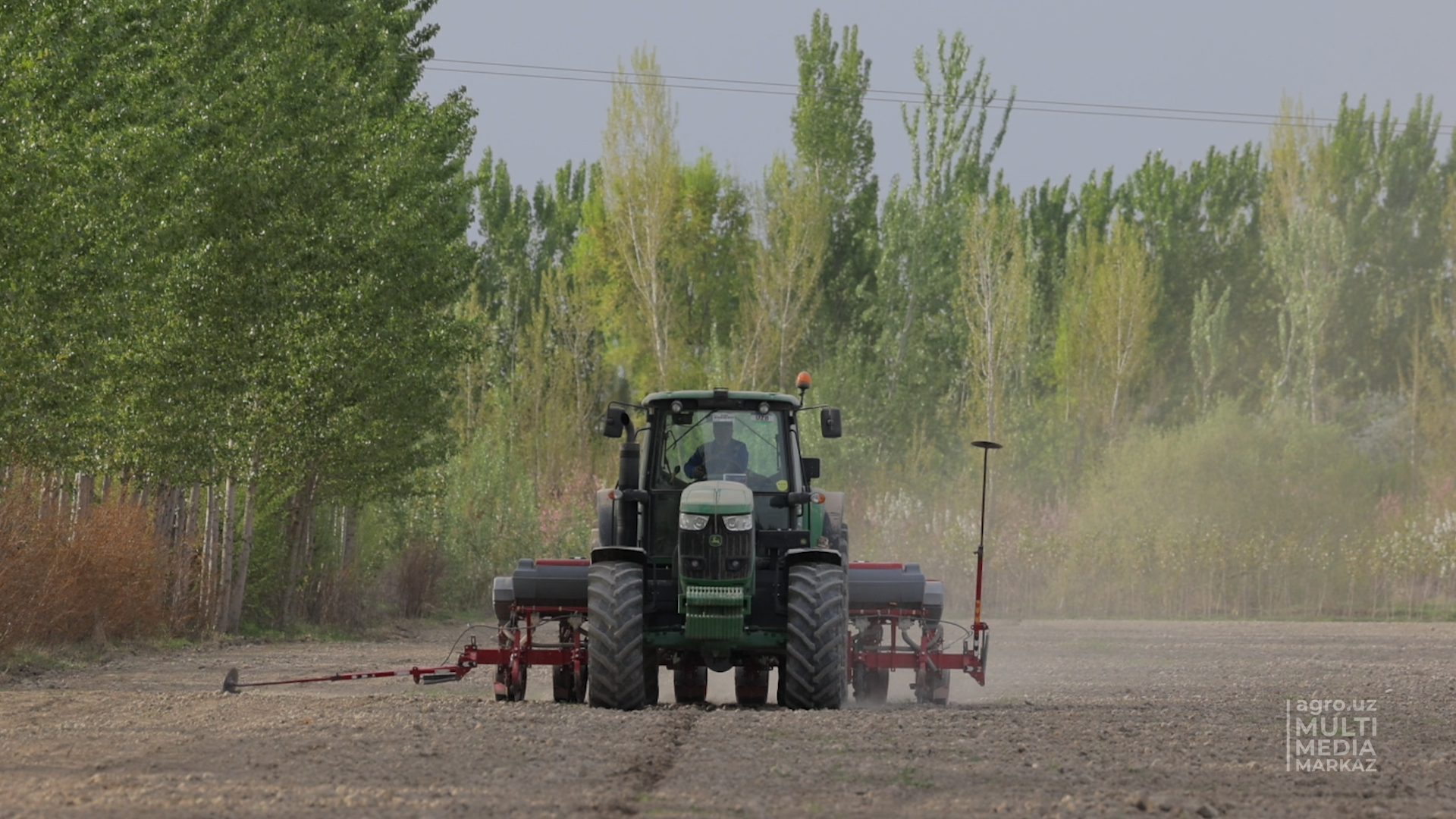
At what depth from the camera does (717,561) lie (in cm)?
1352

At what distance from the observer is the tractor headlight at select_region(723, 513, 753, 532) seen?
13508 mm

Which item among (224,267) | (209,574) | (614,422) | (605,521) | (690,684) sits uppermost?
(224,267)

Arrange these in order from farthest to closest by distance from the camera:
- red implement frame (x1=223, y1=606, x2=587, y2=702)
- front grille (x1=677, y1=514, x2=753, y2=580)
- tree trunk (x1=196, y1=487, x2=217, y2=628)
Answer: tree trunk (x1=196, y1=487, x2=217, y2=628) < red implement frame (x1=223, y1=606, x2=587, y2=702) < front grille (x1=677, y1=514, x2=753, y2=580)

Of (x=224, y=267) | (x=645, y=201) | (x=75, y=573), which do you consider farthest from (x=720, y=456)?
(x=645, y=201)

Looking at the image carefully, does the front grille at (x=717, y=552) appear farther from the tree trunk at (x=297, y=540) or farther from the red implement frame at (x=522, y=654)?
the tree trunk at (x=297, y=540)

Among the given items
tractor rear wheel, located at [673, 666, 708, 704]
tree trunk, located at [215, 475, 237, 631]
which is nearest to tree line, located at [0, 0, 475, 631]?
tree trunk, located at [215, 475, 237, 631]

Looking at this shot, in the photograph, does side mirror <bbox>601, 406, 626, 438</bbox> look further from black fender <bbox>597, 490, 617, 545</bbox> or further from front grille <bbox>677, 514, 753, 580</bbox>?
front grille <bbox>677, 514, 753, 580</bbox>

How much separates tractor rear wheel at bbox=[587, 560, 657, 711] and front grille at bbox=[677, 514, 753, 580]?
45 cm

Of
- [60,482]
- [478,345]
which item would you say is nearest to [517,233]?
[478,345]

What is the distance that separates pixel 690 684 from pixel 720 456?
1.96 meters

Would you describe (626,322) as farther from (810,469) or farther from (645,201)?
(810,469)

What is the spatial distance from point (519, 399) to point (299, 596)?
2782 cm

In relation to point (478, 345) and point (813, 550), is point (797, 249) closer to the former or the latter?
point (478, 345)

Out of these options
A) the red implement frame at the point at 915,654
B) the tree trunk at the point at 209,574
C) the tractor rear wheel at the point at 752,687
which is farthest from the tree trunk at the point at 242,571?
the tractor rear wheel at the point at 752,687
